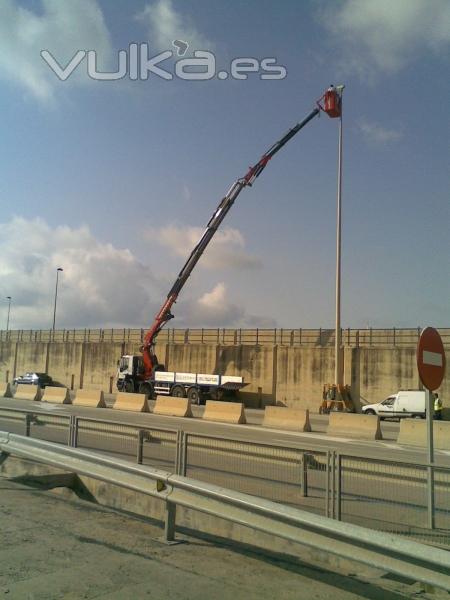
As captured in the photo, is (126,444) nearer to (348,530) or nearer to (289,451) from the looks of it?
(289,451)

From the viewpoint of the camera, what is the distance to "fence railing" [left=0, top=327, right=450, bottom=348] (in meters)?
39.9

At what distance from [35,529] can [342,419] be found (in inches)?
682

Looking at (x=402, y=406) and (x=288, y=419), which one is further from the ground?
(x=402, y=406)

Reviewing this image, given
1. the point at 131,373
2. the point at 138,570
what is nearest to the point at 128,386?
the point at 131,373

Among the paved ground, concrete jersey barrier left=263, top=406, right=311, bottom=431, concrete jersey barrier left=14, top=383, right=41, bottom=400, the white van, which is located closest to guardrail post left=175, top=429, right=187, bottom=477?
the paved ground

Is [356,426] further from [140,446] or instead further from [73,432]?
[140,446]

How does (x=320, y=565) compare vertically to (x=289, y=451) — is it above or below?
below

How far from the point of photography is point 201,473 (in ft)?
31.1

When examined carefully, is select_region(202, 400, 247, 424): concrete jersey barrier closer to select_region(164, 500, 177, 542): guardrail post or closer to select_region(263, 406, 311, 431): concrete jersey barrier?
select_region(263, 406, 311, 431): concrete jersey barrier

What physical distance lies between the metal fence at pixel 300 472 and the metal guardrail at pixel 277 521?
2319 mm

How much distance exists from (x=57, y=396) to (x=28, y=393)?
278cm

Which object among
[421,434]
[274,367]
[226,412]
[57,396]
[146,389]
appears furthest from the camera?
[146,389]

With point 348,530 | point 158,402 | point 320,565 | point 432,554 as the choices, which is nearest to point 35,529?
point 320,565

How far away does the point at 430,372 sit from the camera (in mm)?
7688
